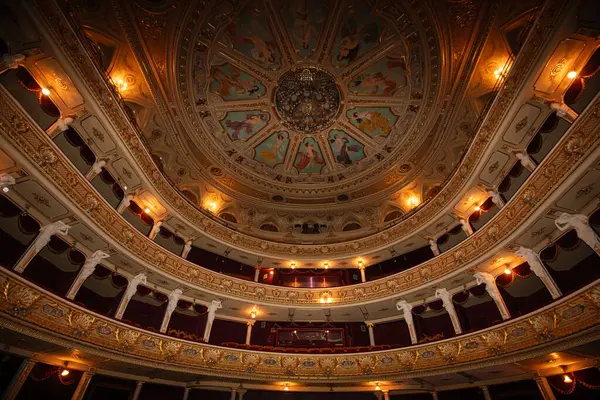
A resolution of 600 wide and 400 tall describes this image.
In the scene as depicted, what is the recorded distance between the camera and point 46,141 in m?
9.09

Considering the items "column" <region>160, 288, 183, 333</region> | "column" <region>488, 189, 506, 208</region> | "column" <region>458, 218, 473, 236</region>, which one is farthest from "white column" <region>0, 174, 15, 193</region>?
"column" <region>458, 218, 473, 236</region>

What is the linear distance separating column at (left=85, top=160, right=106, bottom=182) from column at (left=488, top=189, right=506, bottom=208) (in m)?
17.7

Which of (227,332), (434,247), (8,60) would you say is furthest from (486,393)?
(8,60)

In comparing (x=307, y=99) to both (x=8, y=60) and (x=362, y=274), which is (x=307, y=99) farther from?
(x=8, y=60)

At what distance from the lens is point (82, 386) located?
34.9 feet

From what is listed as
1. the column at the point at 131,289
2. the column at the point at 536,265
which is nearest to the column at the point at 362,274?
the column at the point at 536,265

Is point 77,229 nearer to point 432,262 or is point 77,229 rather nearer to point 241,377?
point 241,377

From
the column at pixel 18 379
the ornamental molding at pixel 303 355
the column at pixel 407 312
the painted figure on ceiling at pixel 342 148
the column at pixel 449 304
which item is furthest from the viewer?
the painted figure on ceiling at pixel 342 148

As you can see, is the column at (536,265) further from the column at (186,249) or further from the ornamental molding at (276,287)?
the column at (186,249)

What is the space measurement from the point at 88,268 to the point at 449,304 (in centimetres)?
1636

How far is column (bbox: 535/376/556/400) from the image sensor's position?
401 inches

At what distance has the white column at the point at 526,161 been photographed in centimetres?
1088

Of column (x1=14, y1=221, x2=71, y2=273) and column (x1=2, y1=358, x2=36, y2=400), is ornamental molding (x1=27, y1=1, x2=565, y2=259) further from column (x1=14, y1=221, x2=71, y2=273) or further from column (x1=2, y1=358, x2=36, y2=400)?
column (x1=2, y1=358, x2=36, y2=400)

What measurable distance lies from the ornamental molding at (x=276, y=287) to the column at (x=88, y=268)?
0.74 metres
